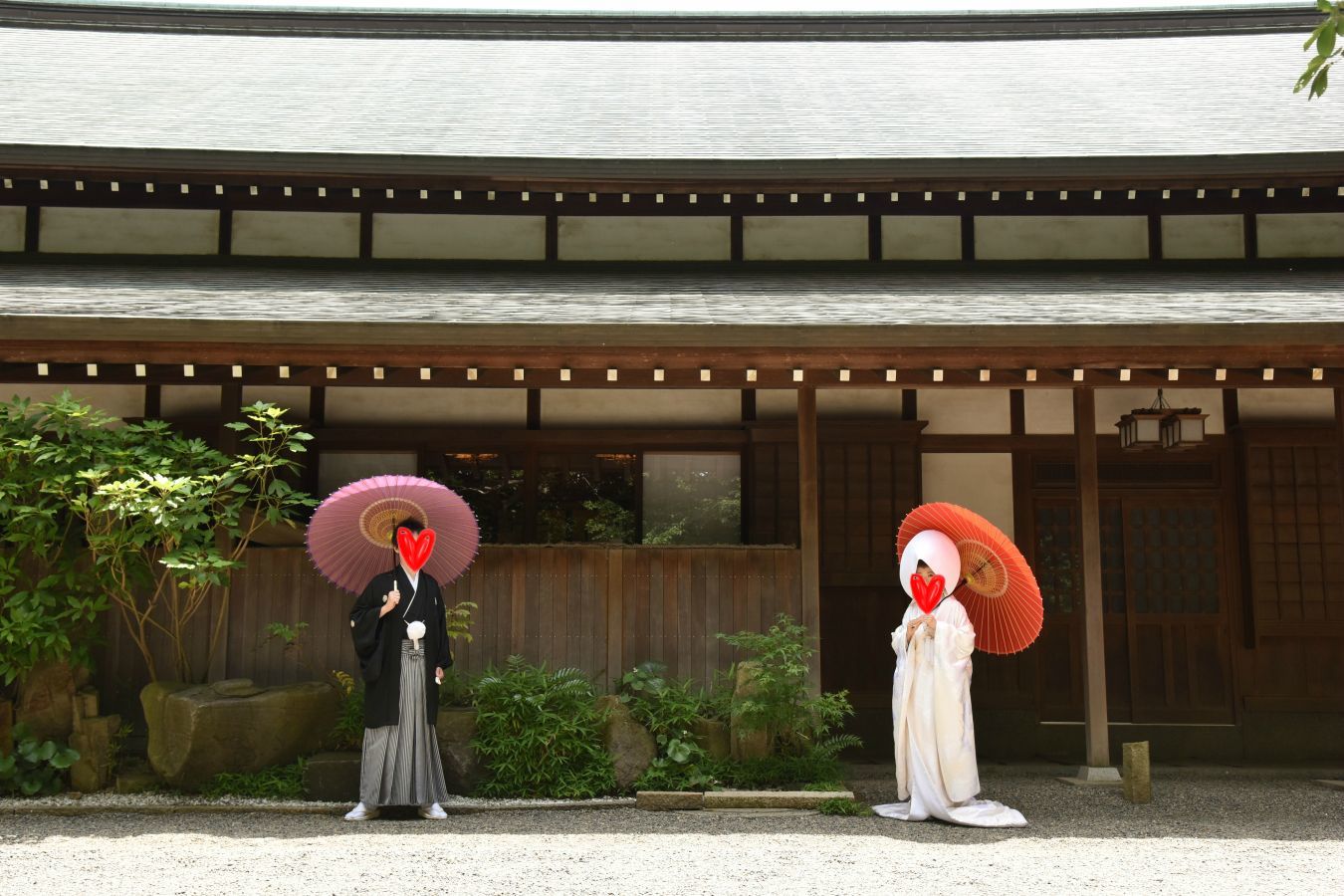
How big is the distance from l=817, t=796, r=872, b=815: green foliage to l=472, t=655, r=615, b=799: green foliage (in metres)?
1.28

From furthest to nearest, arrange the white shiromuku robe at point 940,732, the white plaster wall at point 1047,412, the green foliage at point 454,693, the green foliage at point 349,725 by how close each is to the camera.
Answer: the white plaster wall at point 1047,412 → the green foliage at point 454,693 → the green foliage at point 349,725 → the white shiromuku robe at point 940,732

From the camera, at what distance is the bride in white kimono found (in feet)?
21.6

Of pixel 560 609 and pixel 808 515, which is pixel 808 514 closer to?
pixel 808 515

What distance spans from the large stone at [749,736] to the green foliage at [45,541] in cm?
398

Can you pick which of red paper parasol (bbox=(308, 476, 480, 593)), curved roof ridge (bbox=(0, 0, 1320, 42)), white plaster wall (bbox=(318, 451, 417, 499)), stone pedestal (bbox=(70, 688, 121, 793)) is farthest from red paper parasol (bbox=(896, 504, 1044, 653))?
curved roof ridge (bbox=(0, 0, 1320, 42))

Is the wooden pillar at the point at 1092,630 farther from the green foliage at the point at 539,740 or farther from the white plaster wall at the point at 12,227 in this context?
the white plaster wall at the point at 12,227

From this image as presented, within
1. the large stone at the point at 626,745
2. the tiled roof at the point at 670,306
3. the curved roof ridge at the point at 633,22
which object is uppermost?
the curved roof ridge at the point at 633,22

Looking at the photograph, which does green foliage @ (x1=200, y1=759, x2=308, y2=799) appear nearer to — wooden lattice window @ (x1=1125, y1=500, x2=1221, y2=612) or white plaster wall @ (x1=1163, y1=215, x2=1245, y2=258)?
wooden lattice window @ (x1=1125, y1=500, x2=1221, y2=612)

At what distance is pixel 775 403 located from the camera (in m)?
9.27

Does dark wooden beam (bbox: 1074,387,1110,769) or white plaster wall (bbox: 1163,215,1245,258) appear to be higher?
white plaster wall (bbox: 1163,215,1245,258)

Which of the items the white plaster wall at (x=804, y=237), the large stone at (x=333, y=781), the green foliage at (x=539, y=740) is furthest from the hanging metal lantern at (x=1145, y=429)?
the large stone at (x=333, y=781)

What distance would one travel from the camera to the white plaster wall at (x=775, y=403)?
924 centimetres

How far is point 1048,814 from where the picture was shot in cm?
682

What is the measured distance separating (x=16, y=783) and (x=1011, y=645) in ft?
19.5
